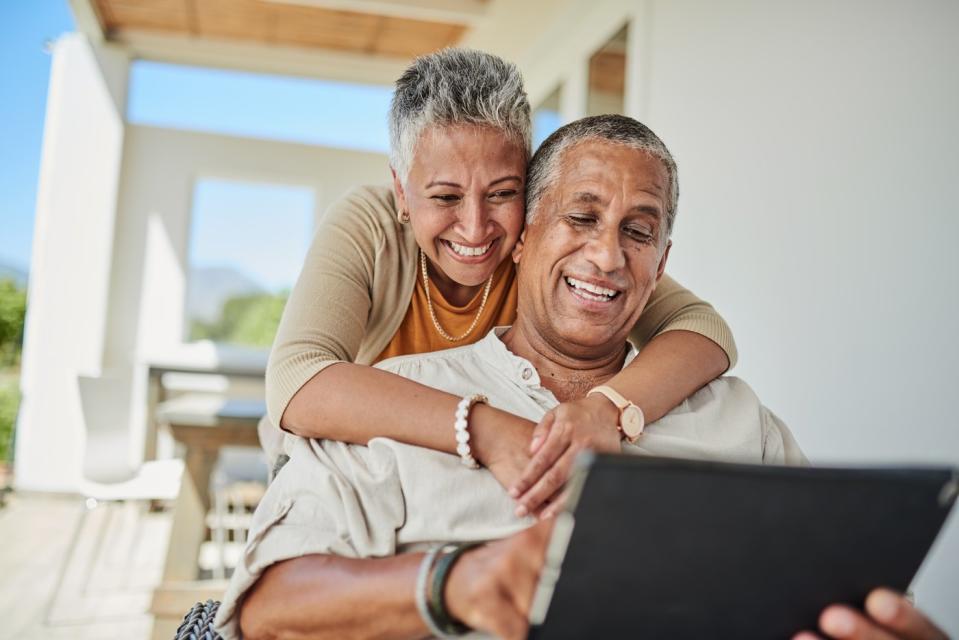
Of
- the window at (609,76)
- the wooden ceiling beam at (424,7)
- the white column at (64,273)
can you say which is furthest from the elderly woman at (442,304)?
the white column at (64,273)

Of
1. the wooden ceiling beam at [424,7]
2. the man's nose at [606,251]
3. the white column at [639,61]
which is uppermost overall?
the wooden ceiling beam at [424,7]

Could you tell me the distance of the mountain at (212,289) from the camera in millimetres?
8695

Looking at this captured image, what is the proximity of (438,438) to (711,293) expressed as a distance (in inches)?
105

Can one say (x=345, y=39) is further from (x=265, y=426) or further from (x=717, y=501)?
(x=717, y=501)

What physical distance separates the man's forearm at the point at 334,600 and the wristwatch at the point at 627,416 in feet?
1.53

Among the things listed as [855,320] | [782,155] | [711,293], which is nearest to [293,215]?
[711,293]

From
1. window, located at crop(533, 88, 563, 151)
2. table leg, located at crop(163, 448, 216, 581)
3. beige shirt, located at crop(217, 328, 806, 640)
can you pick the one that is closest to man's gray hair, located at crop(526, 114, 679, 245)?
beige shirt, located at crop(217, 328, 806, 640)

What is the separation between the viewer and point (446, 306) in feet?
6.96

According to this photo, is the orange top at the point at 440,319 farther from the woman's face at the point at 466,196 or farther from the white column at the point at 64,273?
the white column at the point at 64,273

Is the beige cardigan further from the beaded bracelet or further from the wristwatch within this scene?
the beaded bracelet

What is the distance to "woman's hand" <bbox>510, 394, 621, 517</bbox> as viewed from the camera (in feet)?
4.43

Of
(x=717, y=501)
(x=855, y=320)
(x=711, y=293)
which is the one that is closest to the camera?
(x=717, y=501)

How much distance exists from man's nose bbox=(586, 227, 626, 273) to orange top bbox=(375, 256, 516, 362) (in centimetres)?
39

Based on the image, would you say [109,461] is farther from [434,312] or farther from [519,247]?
[519,247]
